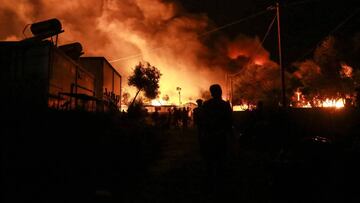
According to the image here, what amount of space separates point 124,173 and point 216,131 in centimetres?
224

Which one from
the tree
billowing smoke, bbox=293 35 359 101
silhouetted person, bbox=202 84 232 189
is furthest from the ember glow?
silhouetted person, bbox=202 84 232 189

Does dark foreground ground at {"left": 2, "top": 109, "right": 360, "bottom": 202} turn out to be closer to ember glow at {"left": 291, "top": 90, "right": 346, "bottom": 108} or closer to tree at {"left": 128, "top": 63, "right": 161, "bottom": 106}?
ember glow at {"left": 291, "top": 90, "right": 346, "bottom": 108}

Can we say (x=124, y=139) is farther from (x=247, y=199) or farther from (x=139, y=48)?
(x=139, y=48)

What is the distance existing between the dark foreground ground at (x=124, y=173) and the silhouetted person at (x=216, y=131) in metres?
0.28

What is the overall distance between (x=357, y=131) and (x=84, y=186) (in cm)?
505

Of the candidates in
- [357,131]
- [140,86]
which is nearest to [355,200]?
[357,131]

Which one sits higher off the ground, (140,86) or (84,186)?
(140,86)

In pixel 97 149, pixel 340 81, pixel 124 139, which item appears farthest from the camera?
pixel 340 81

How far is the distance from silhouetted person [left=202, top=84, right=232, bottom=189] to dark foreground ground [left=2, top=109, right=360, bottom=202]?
28 cm

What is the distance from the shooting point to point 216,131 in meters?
5.32

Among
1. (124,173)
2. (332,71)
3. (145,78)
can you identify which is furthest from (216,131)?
(145,78)

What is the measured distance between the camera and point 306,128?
9766 millimetres

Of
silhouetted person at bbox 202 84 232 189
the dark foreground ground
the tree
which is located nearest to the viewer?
the dark foreground ground

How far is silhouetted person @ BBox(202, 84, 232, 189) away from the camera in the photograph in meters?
5.30
